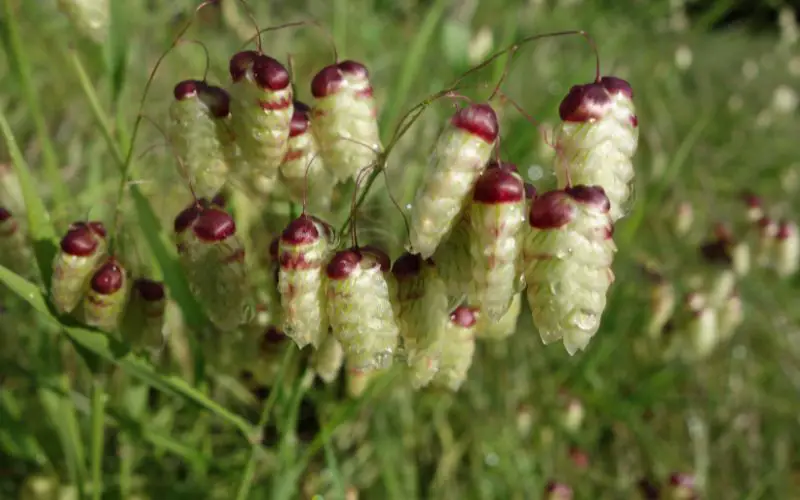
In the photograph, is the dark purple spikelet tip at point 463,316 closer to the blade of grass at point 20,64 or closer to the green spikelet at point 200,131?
the green spikelet at point 200,131

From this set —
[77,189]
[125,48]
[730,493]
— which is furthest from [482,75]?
[77,189]

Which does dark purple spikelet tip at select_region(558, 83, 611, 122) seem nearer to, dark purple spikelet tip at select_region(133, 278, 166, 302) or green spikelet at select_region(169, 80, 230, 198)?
green spikelet at select_region(169, 80, 230, 198)

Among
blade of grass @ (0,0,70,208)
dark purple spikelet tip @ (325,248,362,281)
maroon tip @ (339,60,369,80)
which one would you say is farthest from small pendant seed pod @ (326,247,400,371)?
blade of grass @ (0,0,70,208)

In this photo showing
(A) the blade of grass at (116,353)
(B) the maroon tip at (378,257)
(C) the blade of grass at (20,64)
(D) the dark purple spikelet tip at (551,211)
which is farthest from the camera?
(C) the blade of grass at (20,64)

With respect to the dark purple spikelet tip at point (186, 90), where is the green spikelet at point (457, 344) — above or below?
below

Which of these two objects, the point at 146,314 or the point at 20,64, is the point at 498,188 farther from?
the point at 20,64

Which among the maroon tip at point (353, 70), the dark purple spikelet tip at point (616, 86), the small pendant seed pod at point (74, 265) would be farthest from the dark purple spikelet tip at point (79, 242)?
the dark purple spikelet tip at point (616, 86)
